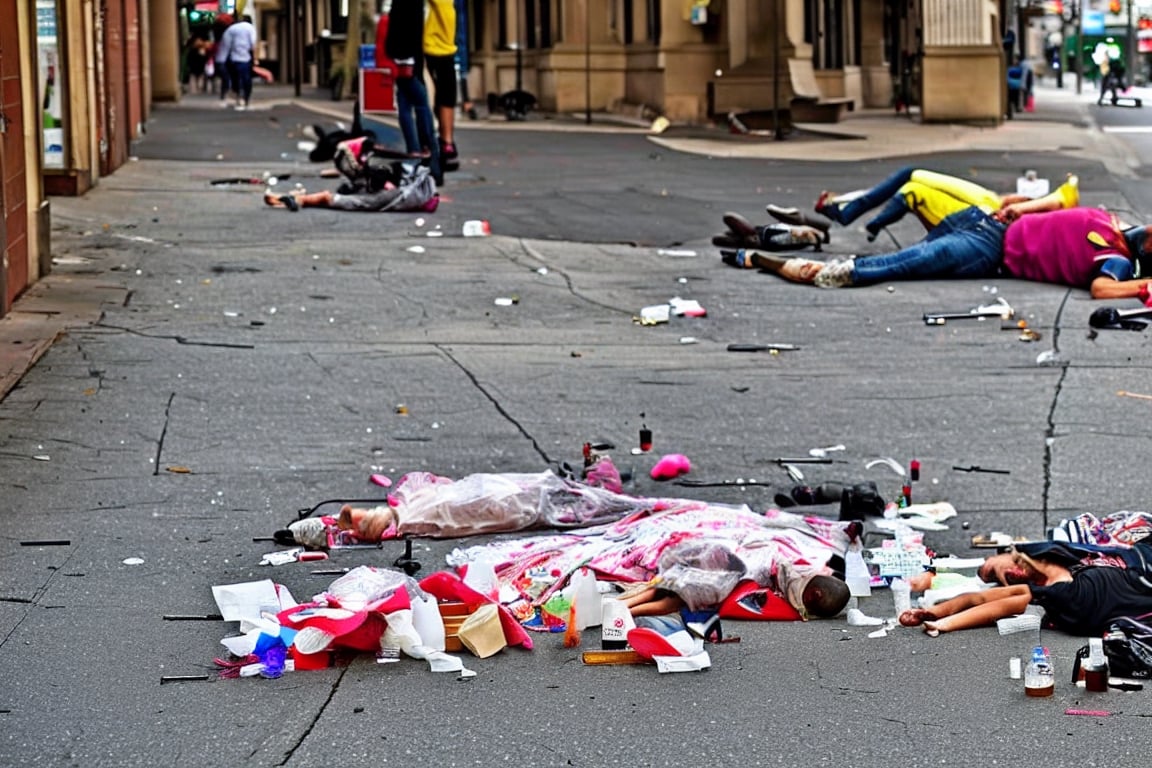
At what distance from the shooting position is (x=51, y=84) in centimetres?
1562

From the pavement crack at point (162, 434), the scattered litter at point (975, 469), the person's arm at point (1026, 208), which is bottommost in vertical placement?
the scattered litter at point (975, 469)

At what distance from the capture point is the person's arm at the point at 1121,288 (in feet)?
36.8

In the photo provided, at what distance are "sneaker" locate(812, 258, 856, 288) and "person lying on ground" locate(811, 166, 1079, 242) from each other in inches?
30.4

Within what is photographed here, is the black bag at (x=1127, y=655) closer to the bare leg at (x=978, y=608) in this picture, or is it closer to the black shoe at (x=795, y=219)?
the bare leg at (x=978, y=608)

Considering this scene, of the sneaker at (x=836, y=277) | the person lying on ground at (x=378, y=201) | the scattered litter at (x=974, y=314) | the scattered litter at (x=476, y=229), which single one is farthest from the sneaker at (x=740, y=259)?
the person lying on ground at (x=378, y=201)

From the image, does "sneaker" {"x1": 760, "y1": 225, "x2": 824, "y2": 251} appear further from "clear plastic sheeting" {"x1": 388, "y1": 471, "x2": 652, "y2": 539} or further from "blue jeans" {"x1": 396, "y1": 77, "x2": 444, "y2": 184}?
"clear plastic sheeting" {"x1": 388, "y1": 471, "x2": 652, "y2": 539}

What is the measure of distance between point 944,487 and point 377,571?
2710mm

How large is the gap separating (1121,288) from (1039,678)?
21.5ft

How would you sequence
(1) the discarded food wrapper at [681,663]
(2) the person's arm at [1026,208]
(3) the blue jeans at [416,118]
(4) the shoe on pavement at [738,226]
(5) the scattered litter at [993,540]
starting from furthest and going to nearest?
(3) the blue jeans at [416,118] → (4) the shoe on pavement at [738,226] → (2) the person's arm at [1026,208] → (5) the scattered litter at [993,540] → (1) the discarded food wrapper at [681,663]

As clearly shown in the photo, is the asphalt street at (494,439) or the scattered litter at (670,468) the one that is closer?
the asphalt street at (494,439)

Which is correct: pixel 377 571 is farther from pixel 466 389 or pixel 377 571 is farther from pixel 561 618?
pixel 466 389

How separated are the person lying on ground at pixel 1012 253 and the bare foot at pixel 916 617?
6.21 m

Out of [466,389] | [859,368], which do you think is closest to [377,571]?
[466,389]

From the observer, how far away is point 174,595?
246 inches
